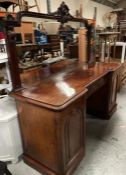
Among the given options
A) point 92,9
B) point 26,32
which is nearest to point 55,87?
point 26,32

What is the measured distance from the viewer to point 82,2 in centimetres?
643

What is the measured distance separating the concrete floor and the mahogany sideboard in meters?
0.10

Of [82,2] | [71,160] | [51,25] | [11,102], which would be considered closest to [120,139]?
[71,160]

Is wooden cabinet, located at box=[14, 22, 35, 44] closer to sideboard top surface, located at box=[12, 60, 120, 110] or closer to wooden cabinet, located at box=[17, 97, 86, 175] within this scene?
sideboard top surface, located at box=[12, 60, 120, 110]

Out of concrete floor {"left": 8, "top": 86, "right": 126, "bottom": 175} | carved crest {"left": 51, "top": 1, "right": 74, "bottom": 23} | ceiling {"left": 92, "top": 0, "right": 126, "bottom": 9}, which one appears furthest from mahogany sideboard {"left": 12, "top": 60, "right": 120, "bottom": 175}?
ceiling {"left": 92, "top": 0, "right": 126, "bottom": 9}

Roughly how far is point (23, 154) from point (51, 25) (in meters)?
2.47

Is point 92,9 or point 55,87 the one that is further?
point 92,9

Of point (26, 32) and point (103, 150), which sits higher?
point (26, 32)

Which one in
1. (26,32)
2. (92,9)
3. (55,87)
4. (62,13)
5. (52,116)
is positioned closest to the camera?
(52,116)

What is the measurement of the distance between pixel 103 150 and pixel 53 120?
103 centimetres

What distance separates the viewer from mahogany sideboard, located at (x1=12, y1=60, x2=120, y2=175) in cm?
128

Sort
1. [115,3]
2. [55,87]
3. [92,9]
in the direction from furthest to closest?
[115,3]
[92,9]
[55,87]

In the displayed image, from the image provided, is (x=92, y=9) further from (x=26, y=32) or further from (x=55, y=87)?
(x=55, y=87)

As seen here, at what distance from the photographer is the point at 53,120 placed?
125cm
